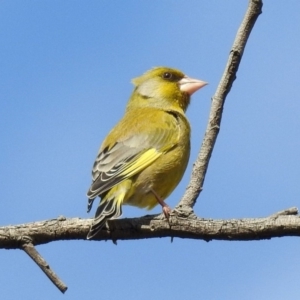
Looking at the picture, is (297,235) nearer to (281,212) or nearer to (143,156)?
(281,212)

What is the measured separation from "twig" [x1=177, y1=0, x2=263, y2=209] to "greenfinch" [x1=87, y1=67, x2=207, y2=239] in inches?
26.0

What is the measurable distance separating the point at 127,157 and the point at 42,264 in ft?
9.00

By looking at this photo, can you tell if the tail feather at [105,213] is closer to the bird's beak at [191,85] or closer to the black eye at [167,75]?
the bird's beak at [191,85]

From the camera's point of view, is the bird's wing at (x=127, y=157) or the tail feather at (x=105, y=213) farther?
the bird's wing at (x=127, y=157)

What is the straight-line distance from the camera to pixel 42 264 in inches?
162

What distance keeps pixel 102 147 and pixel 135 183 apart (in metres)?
0.81

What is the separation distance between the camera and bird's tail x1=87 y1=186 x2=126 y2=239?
5001mm

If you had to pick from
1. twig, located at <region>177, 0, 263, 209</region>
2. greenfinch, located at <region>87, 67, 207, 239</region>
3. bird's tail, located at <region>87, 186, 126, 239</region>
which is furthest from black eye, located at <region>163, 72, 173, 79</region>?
twig, located at <region>177, 0, 263, 209</region>

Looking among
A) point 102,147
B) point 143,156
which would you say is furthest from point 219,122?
point 102,147

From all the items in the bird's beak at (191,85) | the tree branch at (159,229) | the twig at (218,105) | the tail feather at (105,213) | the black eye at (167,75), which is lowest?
the tree branch at (159,229)

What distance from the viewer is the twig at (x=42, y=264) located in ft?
13.0

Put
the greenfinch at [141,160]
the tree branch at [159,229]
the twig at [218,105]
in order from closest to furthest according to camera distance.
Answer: the tree branch at [159,229], the twig at [218,105], the greenfinch at [141,160]

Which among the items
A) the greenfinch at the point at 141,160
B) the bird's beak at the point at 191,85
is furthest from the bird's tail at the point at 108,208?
the bird's beak at the point at 191,85

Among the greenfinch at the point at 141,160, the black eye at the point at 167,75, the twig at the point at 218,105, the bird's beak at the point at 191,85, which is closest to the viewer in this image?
the twig at the point at 218,105
